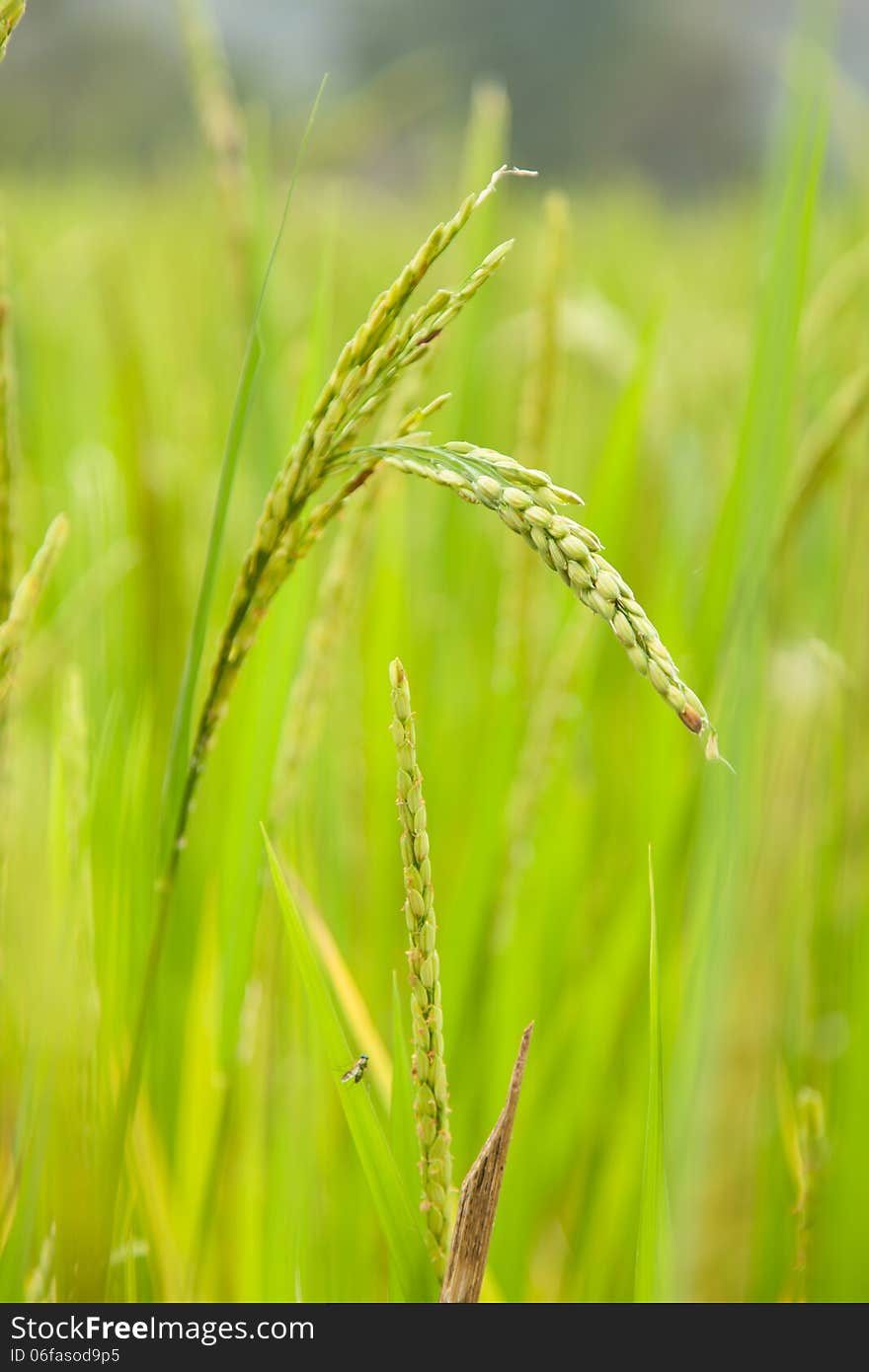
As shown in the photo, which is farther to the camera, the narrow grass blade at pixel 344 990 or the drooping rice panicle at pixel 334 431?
the narrow grass blade at pixel 344 990

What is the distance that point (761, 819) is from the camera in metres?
0.30

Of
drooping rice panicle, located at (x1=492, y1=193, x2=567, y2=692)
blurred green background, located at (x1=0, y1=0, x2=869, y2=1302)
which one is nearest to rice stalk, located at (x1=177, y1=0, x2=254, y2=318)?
blurred green background, located at (x1=0, y1=0, x2=869, y2=1302)

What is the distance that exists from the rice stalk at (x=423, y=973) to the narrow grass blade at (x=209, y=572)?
0.09 metres

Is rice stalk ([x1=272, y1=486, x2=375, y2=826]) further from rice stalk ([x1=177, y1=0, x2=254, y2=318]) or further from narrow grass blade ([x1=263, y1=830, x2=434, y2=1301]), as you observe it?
rice stalk ([x1=177, y1=0, x2=254, y2=318])

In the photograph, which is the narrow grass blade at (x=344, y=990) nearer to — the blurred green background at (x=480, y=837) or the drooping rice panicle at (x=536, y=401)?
the blurred green background at (x=480, y=837)

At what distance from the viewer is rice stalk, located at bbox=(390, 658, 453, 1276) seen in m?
0.24

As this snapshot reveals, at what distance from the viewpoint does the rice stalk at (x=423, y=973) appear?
0.80 ft

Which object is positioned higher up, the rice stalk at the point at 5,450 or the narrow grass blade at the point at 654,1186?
the rice stalk at the point at 5,450

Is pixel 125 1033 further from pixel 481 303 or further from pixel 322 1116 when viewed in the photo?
pixel 481 303

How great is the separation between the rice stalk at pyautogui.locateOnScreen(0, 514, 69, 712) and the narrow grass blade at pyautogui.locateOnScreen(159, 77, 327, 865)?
0.04 metres

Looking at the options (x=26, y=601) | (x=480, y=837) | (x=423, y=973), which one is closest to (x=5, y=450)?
(x=26, y=601)

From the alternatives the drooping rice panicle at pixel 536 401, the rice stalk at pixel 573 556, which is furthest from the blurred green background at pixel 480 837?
the rice stalk at pixel 573 556
